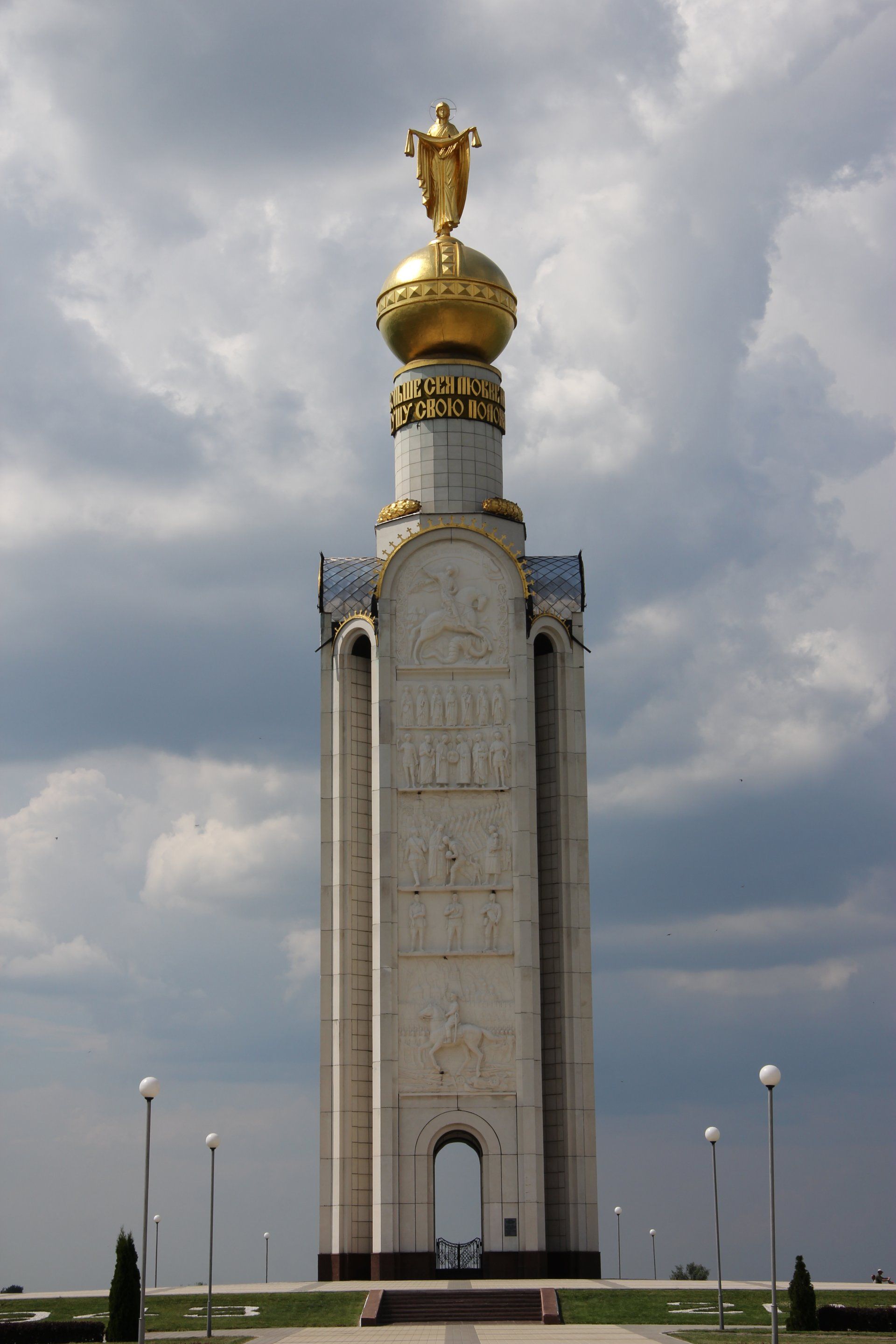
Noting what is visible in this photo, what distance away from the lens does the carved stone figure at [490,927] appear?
3728 centimetres

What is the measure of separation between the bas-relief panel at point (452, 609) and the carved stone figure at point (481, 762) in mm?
1740

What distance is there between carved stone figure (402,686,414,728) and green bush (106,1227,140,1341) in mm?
13354

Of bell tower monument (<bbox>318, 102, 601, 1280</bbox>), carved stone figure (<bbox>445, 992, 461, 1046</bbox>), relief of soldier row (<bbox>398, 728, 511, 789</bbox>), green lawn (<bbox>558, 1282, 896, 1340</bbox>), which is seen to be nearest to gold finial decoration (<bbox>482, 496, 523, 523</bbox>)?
bell tower monument (<bbox>318, 102, 601, 1280</bbox>)

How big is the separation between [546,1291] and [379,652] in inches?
552

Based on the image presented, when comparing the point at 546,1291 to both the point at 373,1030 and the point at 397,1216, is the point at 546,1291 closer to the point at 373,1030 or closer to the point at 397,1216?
the point at 397,1216

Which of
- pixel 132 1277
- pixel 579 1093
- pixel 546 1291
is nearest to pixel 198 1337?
pixel 132 1277

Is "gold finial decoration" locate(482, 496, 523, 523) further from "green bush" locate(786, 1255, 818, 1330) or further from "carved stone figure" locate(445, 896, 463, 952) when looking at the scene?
"green bush" locate(786, 1255, 818, 1330)

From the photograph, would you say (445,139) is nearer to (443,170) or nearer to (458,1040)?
(443,170)

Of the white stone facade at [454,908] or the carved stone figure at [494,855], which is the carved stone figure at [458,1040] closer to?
the white stone facade at [454,908]

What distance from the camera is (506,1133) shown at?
36.4 meters

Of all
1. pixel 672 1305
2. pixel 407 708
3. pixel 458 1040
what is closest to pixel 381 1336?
pixel 672 1305

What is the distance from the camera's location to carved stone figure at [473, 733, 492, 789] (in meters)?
38.1

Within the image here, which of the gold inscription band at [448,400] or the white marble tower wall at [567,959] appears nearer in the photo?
the white marble tower wall at [567,959]

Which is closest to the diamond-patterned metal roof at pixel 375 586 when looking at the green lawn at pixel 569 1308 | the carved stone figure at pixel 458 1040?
the carved stone figure at pixel 458 1040
